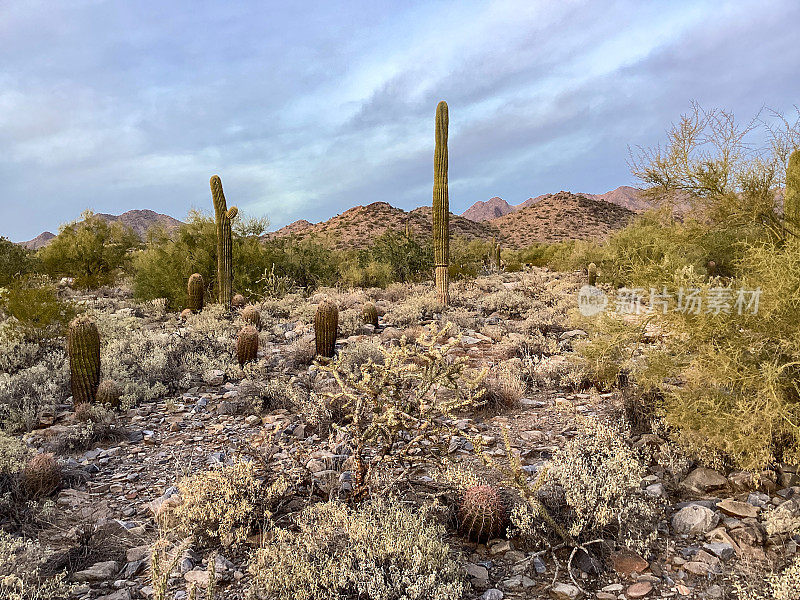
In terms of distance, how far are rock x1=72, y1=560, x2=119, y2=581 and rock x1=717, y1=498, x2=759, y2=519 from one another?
3.84 meters

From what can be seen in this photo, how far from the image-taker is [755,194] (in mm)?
4363

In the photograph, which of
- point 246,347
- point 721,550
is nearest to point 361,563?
point 721,550

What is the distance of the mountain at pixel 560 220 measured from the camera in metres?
47.9

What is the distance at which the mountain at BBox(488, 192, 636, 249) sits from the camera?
47.9m

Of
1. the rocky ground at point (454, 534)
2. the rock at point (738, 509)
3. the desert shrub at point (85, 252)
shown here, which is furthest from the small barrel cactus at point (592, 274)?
the desert shrub at point (85, 252)

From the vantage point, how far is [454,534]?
3.14 metres

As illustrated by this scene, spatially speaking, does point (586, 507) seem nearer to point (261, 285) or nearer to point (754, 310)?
point (754, 310)

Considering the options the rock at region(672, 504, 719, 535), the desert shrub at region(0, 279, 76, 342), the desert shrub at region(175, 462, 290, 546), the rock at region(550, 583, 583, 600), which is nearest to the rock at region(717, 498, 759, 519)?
the rock at region(672, 504, 719, 535)

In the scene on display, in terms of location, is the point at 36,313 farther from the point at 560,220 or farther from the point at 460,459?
the point at 560,220

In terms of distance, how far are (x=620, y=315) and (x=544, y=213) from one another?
54.2m

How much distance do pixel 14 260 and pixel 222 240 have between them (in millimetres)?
11650

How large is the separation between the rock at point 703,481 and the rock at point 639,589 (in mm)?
1130

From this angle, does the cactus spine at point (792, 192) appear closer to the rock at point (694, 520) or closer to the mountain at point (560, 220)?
the rock at point (694, 520)

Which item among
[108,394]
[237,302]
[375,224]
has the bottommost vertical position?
[108,394]
